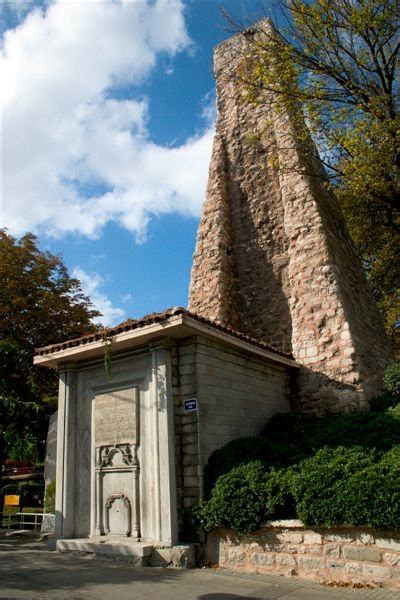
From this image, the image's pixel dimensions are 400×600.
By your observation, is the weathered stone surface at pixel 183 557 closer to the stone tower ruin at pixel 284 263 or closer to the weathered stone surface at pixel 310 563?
the weathered stone surface at pixel 310 563

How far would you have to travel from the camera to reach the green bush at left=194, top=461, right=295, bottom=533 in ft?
23.4

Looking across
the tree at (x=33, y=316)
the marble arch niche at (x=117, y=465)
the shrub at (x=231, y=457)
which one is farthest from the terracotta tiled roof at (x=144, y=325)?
the tree at (x=33, y=316)

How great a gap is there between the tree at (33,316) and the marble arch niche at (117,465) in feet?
23.6

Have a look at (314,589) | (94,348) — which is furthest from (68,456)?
(314,589)

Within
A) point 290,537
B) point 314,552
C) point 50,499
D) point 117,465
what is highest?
point 117,465

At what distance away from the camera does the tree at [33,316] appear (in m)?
17.1

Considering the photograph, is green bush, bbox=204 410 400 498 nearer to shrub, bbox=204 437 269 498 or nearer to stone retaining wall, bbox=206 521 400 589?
shrub, bbox=204 437 269 498

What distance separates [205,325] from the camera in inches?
340

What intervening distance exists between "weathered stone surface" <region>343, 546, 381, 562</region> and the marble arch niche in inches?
145

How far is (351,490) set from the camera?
6.45 m

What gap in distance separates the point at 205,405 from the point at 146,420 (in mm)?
1132

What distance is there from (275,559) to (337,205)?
1209 centimetres

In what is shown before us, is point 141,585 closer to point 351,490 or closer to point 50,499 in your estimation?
point 351,490

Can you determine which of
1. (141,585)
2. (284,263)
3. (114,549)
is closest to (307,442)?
(141,585)
